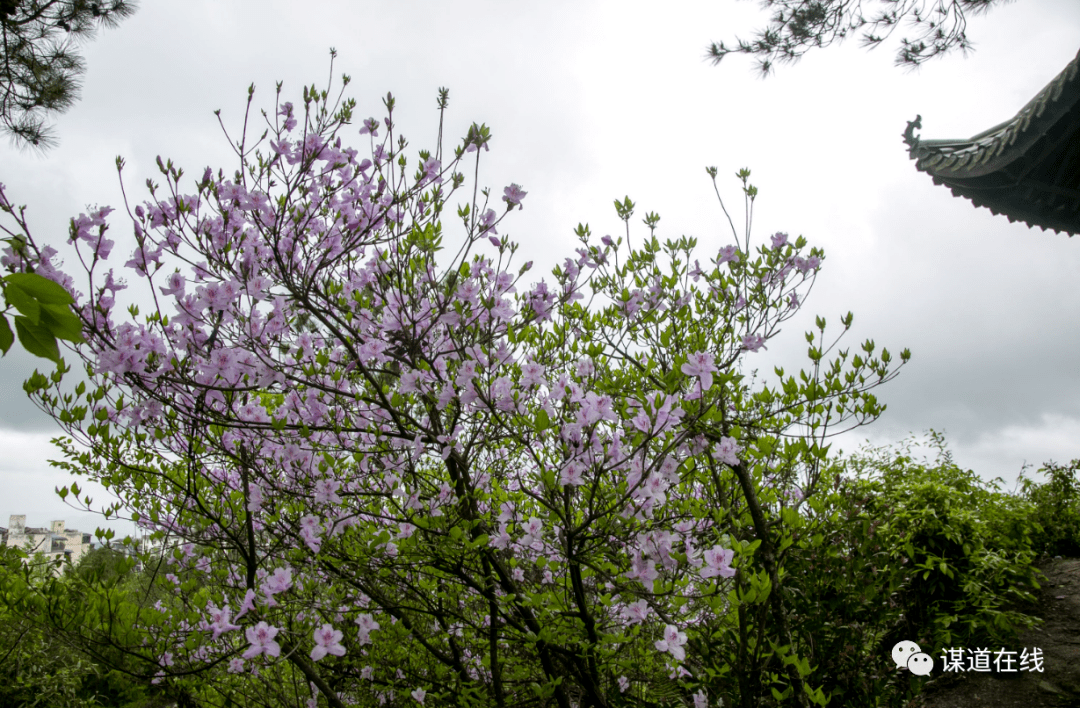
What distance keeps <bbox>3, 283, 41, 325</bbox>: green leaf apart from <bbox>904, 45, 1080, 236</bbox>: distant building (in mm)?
5172

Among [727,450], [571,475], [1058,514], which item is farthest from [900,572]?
[1058,514]

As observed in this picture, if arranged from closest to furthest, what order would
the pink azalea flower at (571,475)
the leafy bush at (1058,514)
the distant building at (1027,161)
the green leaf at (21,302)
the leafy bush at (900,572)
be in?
the green leaf at (21,302) < the pink azalea flower at (571,475) < the leafy bush at (900,572) < the distant building at (1027,161) < the leafy bush at (1058,514)

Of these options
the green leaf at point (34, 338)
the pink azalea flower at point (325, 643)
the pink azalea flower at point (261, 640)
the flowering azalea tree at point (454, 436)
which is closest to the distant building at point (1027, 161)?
the flowering azalea tree at point (454, 436)

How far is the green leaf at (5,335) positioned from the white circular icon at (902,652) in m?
4.19

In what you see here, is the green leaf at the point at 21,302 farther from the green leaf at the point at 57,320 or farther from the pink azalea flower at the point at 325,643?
the pink azalea flower at the point at 325,643

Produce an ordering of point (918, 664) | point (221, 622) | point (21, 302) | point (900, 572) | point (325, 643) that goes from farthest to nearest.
A: point (900, 572) < point (918, 664) < point (221, 622) < point (325, 643) < point (21, 302)

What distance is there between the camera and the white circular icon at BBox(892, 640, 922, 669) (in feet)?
12.2

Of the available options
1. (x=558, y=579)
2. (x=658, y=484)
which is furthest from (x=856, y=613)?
(x=658, y=484)

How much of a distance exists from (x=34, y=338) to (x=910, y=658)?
4.36 metres

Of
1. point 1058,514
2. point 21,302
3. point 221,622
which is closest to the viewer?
point 21,302

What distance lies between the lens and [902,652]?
12.4 feet

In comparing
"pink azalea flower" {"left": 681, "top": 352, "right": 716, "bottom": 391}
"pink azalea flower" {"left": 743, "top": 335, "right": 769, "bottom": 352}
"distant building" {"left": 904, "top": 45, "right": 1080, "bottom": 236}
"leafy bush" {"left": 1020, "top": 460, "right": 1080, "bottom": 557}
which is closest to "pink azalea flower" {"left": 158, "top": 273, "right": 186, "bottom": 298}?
"pink azalea flower" {"left": 681, "top": 352, "right": 716, "bottom": 391}

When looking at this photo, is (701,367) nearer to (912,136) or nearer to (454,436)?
(454,436)

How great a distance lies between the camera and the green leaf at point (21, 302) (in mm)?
1170
